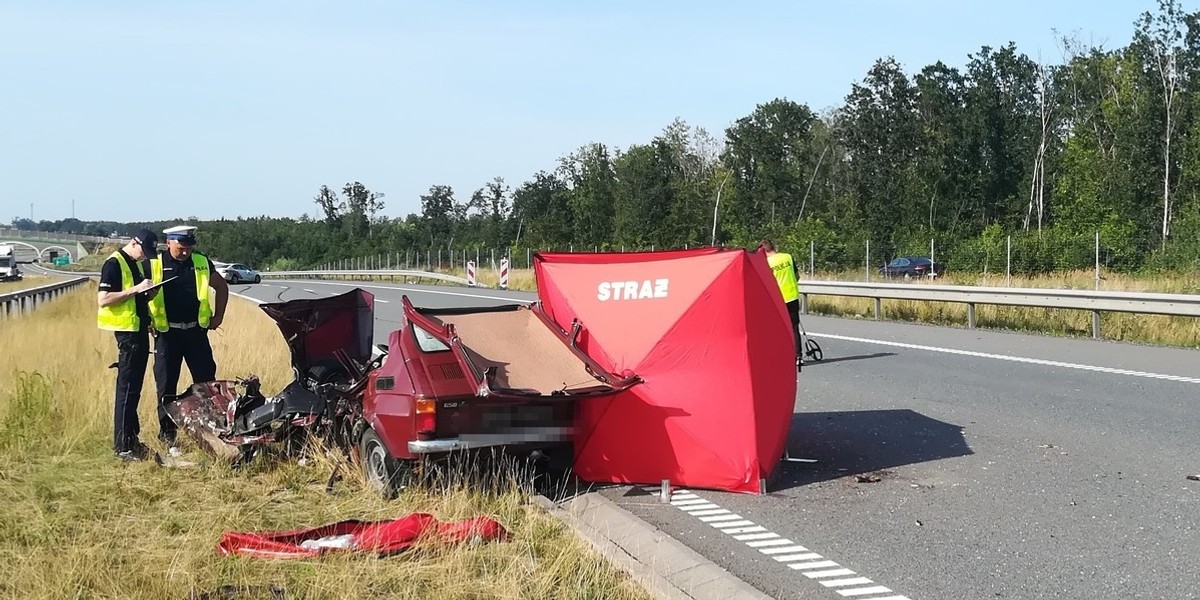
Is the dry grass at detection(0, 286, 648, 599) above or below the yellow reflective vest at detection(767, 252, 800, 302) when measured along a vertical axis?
below

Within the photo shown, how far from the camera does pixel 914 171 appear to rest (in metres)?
69.1

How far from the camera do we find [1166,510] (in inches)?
247

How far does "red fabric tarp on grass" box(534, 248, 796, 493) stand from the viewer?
22.3ft

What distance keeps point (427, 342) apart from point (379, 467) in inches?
32.5

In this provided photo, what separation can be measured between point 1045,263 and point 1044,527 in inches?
1322

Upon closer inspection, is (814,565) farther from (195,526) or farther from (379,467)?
(195,526)

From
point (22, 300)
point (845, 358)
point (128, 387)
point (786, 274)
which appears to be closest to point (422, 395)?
point (128, 387)

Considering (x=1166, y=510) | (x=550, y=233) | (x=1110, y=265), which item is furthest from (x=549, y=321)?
(x=550, y=233)

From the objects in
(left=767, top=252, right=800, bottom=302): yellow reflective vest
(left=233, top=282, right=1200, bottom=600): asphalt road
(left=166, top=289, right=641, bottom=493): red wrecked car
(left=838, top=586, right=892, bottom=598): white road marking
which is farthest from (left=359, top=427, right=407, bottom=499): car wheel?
(left=767, top=252, right=800, bottom=302): yellow reflective vest

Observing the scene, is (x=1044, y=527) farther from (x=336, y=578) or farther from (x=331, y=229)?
(x=331, y=229)

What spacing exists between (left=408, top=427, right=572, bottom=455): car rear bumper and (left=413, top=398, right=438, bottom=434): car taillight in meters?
0.08

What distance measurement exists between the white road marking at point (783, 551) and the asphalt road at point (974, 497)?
16 mm

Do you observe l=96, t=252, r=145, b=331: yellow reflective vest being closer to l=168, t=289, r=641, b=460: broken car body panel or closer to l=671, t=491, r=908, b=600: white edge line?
l=168, t=289, r=641, b=460: broken car body panel

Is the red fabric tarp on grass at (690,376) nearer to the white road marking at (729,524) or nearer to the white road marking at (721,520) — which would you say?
the white road marking at (721,520)
